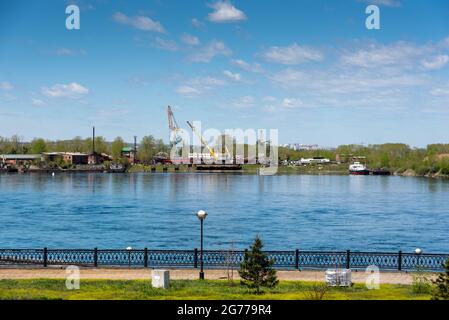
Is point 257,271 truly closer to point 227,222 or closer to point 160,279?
point 160,279

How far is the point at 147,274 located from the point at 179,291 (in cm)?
466

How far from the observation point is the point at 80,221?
62219 mm

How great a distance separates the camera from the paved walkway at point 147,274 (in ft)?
74.8

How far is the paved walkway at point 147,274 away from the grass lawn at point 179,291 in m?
1.55

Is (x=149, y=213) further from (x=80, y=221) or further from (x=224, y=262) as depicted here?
(x=224, y=262)

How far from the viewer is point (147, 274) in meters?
23.5

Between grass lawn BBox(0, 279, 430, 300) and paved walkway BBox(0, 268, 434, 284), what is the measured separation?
61.1 inches

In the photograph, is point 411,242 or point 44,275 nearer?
point 44,275

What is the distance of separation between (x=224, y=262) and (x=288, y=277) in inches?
238

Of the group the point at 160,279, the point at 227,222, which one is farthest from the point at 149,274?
the point at 227,222

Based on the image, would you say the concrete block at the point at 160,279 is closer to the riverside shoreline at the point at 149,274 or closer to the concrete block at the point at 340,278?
the riverside shoreline at the point at 149,274

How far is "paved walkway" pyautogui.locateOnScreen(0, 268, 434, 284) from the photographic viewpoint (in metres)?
22.8
